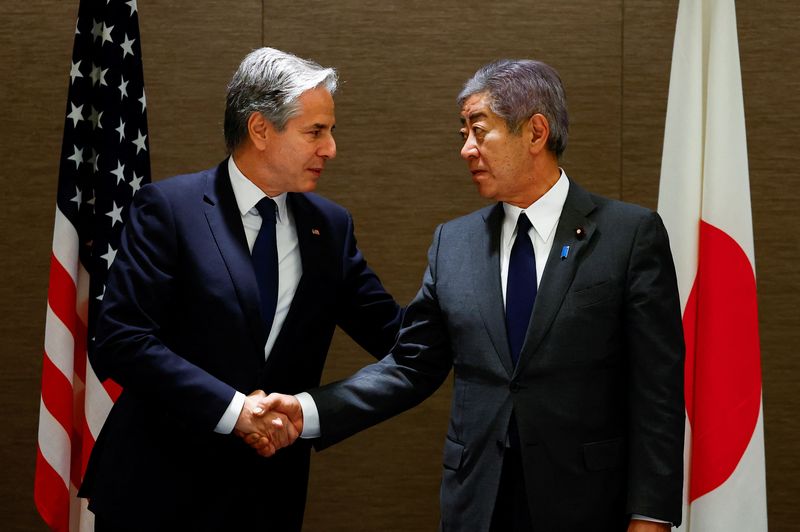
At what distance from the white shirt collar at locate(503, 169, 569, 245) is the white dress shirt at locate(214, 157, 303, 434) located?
0.57 meters

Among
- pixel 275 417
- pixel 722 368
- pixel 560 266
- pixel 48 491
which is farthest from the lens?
pixel 48 491

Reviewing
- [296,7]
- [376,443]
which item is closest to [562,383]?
[376,443]

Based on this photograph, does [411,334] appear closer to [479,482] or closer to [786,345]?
[479,482]

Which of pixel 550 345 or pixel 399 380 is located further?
pixel 399 380

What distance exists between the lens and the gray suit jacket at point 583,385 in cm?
219

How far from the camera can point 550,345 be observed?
2.23m

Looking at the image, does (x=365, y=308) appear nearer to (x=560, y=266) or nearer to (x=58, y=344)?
(x=560, y=266)

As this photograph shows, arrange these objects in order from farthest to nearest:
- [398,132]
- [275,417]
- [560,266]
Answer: [398,132]
[275,417]
[560,266]

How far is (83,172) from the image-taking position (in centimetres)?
322

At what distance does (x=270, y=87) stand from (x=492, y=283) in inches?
31.4

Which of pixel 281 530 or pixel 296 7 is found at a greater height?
pixel 296 7

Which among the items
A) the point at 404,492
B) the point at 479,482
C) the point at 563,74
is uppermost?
the point at 563,74

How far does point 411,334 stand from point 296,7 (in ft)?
7.16

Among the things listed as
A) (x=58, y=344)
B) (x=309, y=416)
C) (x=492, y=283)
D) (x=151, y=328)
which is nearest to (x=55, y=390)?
(x=58, y=344)
